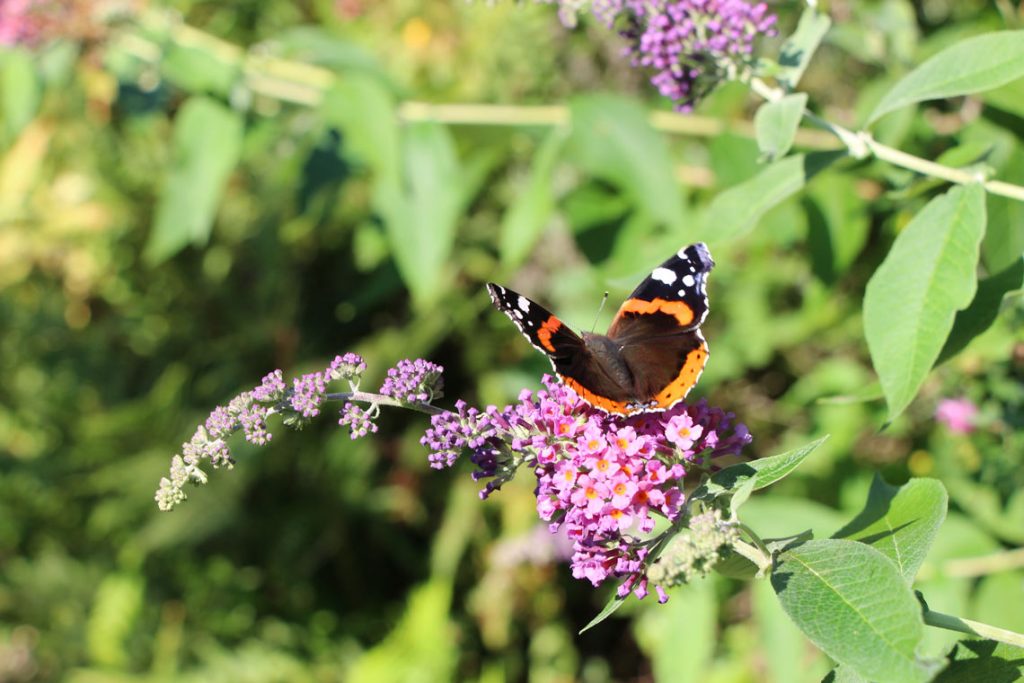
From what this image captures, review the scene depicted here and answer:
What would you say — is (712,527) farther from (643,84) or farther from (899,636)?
(643,84)

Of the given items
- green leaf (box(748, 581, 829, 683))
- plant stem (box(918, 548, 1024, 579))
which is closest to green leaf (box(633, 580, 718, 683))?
green leaf (box(748, 581, 829, 683))

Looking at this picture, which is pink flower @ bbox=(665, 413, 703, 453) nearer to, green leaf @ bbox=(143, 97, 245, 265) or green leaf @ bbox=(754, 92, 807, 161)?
green leaf @ bbox=(754, 92, 807, 161)

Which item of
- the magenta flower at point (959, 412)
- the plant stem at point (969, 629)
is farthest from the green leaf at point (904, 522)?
the magenta flower at point (959, 412)

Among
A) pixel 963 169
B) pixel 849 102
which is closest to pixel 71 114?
pixel 849 102

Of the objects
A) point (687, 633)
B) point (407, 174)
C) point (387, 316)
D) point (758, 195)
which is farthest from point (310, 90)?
point (687, 633)

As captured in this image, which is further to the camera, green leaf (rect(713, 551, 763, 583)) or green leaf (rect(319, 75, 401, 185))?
green leaf (rect(319, 75, 401, 185))

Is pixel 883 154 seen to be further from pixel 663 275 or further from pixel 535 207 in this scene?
pixel 535 207
